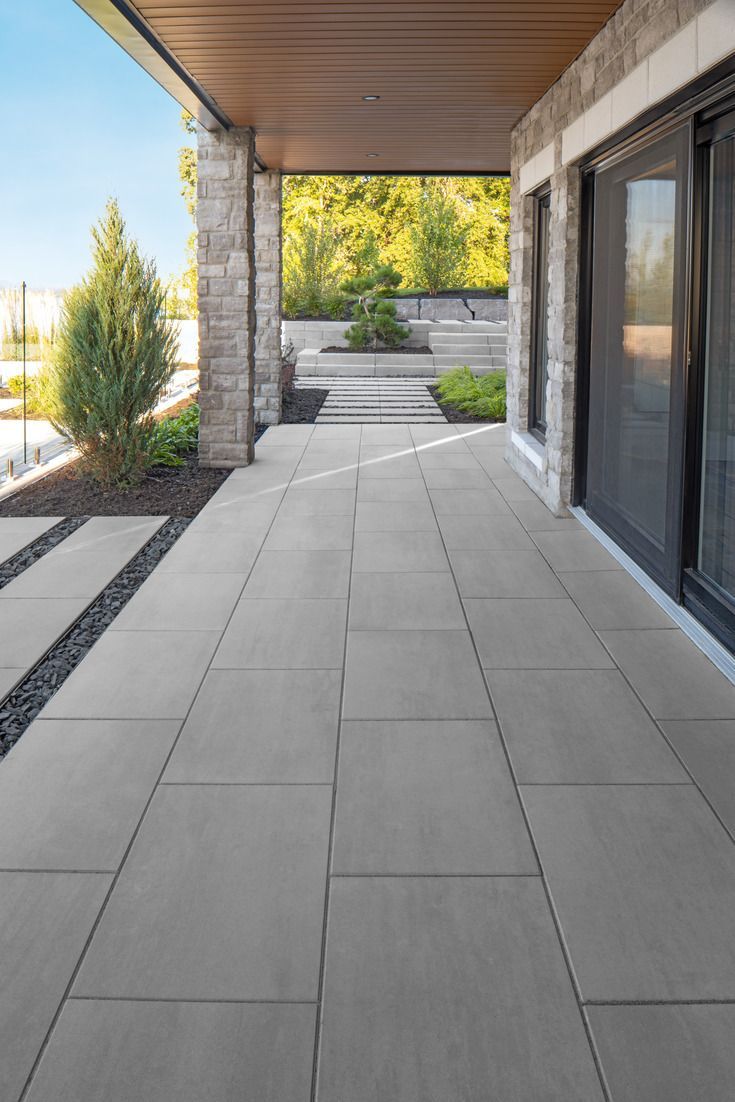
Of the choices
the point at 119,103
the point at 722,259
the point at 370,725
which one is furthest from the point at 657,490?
the point at 119,103

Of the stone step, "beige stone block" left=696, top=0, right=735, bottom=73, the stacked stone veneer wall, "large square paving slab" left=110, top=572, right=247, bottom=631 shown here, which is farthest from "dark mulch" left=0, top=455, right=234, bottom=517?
the stone step

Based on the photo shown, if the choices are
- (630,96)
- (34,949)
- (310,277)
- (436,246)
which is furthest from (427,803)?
(436,246)

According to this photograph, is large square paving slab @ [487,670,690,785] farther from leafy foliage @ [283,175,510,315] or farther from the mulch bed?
leafy foliage @ [283,175,510,315]

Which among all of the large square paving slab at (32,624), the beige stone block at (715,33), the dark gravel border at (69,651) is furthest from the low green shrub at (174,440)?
the beige stone block at (715,33)

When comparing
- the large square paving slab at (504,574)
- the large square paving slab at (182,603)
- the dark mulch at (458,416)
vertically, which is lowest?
the large square paving slab at (182,603)

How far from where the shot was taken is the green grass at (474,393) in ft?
40.2

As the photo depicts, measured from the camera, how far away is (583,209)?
6316mm

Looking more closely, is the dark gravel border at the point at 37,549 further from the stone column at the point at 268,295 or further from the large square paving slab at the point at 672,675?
the stone column at the point at 268,295

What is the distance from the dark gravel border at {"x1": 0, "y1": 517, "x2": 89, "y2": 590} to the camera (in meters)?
5.31

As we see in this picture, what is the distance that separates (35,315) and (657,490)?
936 cm

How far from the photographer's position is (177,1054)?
187 centimetres

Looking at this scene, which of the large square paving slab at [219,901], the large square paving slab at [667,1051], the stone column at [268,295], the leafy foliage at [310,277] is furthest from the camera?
the leafy foliage at [310,277]

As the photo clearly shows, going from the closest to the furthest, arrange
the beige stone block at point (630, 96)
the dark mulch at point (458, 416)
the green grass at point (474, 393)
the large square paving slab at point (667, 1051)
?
the large square paving slab at point (667, 1051), the beige stone block at point (630, 96), the dark mulch at point (458, 416), the green grass at point (474, 393)

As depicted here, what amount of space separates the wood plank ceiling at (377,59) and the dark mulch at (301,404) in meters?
3.58
